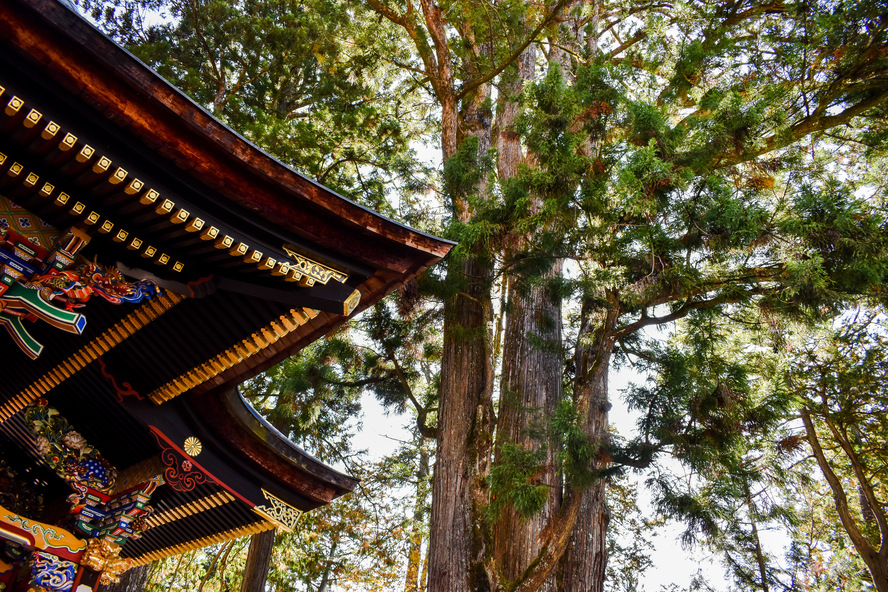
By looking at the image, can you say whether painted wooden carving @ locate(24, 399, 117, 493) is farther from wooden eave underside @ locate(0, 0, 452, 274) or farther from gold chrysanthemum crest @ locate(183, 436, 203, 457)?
wooden eave underside @ locate(0, 0, 452, 274)

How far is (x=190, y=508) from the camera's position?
491 cm

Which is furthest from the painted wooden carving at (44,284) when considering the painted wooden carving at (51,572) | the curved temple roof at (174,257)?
the painted wooden carving at (51,572)

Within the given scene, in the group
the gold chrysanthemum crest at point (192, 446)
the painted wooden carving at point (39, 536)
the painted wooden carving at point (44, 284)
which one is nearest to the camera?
the painted wooden carving at point (44, 284)

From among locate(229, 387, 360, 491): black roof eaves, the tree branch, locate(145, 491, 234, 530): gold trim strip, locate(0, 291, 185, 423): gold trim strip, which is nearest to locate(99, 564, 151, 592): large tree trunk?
locate(145, 491, 234, 530): gold trim strip

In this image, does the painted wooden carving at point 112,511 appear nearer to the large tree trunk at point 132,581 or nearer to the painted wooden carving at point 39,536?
the painted wooden carving at point 39,536

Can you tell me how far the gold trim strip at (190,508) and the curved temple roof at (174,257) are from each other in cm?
3

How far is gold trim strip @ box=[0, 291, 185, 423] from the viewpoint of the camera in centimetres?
373

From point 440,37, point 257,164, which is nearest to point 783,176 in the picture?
point 440,37

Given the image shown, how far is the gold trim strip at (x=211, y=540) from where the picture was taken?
485 centimetres

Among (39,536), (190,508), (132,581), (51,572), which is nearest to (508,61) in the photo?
(190,508)

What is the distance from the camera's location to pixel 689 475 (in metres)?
4.77

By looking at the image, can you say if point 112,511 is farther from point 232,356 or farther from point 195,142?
point 195,142

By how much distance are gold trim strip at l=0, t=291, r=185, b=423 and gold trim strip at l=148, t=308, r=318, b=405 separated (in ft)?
1.43

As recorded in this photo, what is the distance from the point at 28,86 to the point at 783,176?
6117 millimetres
